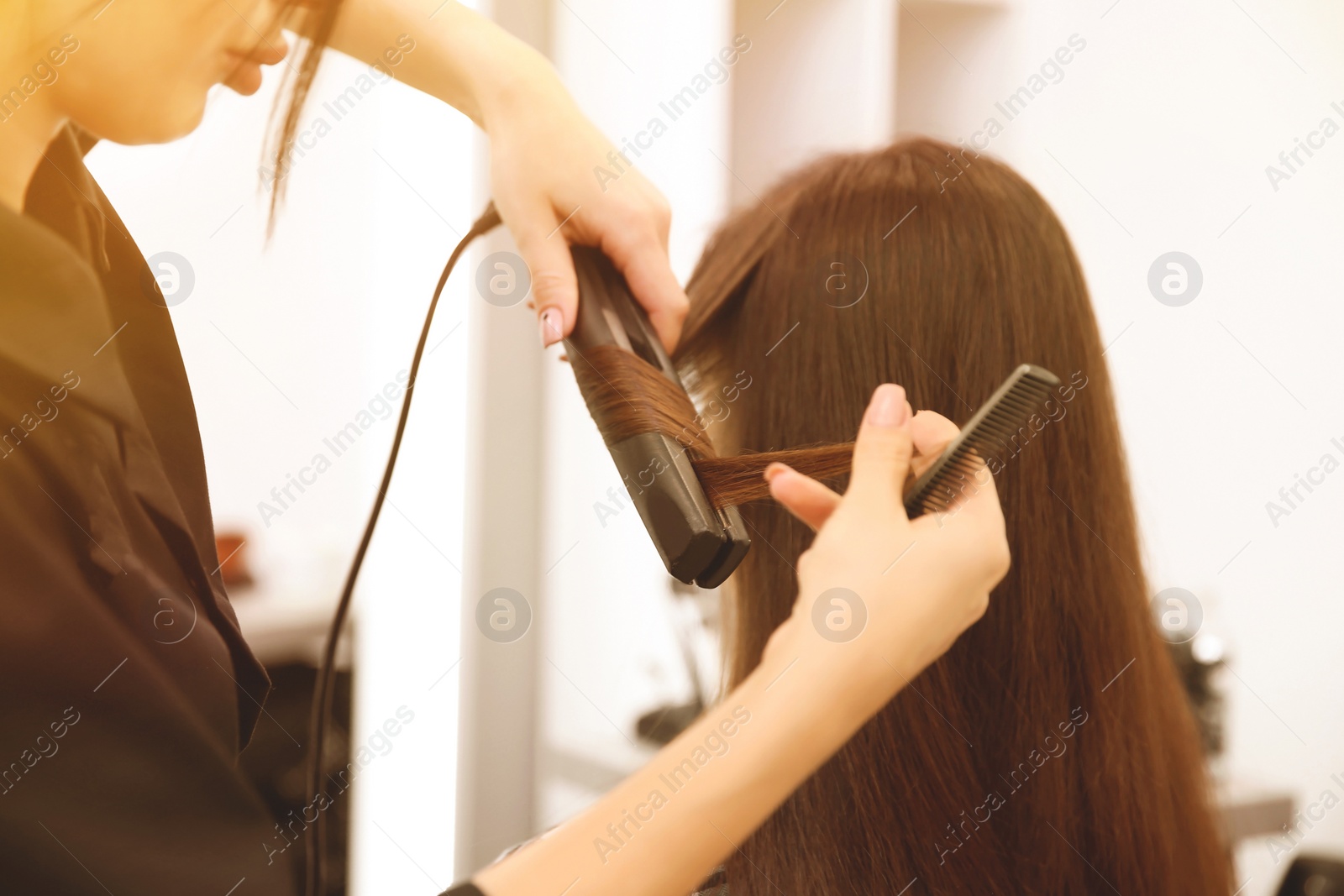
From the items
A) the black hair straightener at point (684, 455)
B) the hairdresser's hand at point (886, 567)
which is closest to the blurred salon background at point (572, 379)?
the black hair straightener at point (684, 455)

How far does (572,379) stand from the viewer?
856 mm

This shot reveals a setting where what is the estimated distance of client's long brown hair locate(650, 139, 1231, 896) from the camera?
575 millimetres

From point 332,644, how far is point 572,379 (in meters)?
0.32

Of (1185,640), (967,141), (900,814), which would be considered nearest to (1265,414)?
(1185,640)

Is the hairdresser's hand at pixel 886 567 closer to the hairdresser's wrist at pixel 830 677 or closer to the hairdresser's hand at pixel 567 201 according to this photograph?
the hairdresser's wrist at pixel 830 677

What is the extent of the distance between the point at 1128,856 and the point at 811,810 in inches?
8.1

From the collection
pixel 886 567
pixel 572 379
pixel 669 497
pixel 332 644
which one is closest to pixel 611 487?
pixel 572 379

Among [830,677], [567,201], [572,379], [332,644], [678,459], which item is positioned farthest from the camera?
[572,379]

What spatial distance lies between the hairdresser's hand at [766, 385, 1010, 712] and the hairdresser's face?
1.58ft

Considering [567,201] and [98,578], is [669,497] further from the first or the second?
[98,578]

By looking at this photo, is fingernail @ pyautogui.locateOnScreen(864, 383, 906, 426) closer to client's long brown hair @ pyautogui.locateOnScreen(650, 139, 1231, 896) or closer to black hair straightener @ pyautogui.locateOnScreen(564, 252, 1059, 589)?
black hair straightener @ pyautogui.locateOnScreen(564, 252, 1059, 589)

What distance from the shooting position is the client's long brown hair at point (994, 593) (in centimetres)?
57

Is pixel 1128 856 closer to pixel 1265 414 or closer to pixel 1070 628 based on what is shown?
pixel 1070 628

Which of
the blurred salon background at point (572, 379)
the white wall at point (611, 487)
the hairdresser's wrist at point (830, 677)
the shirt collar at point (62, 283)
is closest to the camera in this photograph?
the hairdresser's wrist at point (830, 677)
